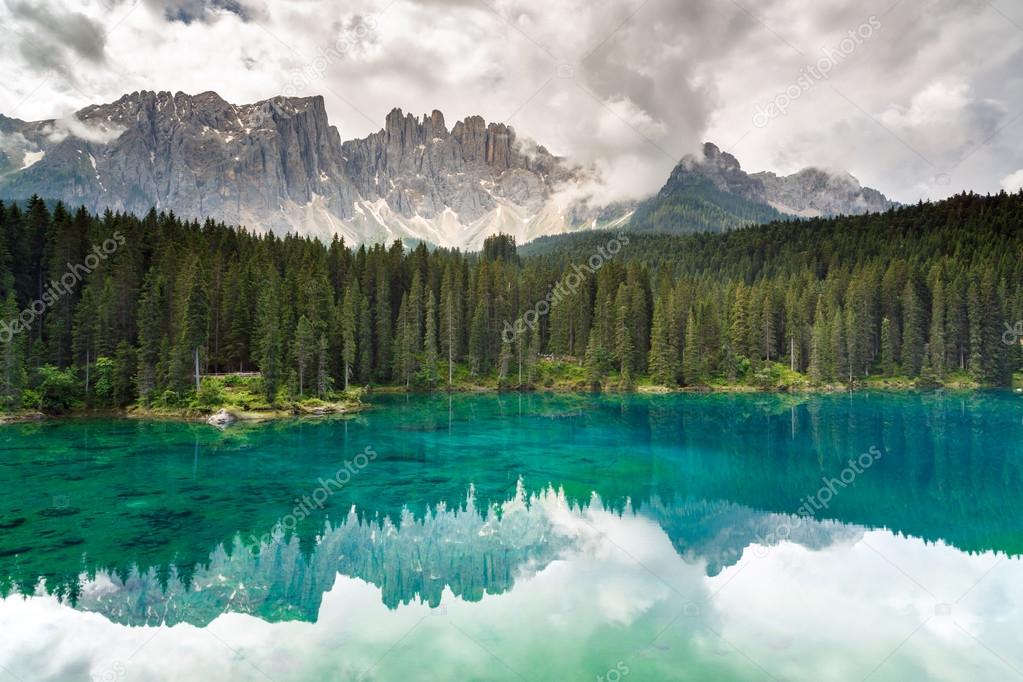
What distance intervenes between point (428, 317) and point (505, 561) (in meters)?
69.6

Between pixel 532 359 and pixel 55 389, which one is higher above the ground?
pixel 532 359

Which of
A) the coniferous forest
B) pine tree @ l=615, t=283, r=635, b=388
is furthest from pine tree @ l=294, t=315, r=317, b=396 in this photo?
pine tree @ l=615, t=283, r=635, b=388

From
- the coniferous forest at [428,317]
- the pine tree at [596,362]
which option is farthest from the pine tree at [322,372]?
the pine tree at [596,362]

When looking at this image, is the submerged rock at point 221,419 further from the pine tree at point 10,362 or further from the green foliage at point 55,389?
the pine tree at point 10,362

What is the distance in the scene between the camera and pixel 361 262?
101688 millimetres

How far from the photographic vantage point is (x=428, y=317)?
9181 centimetres

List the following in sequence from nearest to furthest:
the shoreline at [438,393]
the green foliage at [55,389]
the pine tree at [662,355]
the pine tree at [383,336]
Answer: the green foliage at [55,389] < the shoreline at [438,393] < the pine tree at [383,336] < the pine tree at [662,355]

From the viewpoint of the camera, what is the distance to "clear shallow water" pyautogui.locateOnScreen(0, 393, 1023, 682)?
1686cm

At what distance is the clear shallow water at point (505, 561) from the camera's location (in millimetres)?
16859

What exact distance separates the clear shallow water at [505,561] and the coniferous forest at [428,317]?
17.4 metres

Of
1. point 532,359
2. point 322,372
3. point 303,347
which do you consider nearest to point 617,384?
point 532,359

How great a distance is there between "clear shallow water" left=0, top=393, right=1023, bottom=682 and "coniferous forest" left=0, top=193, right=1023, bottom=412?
17.4 m
